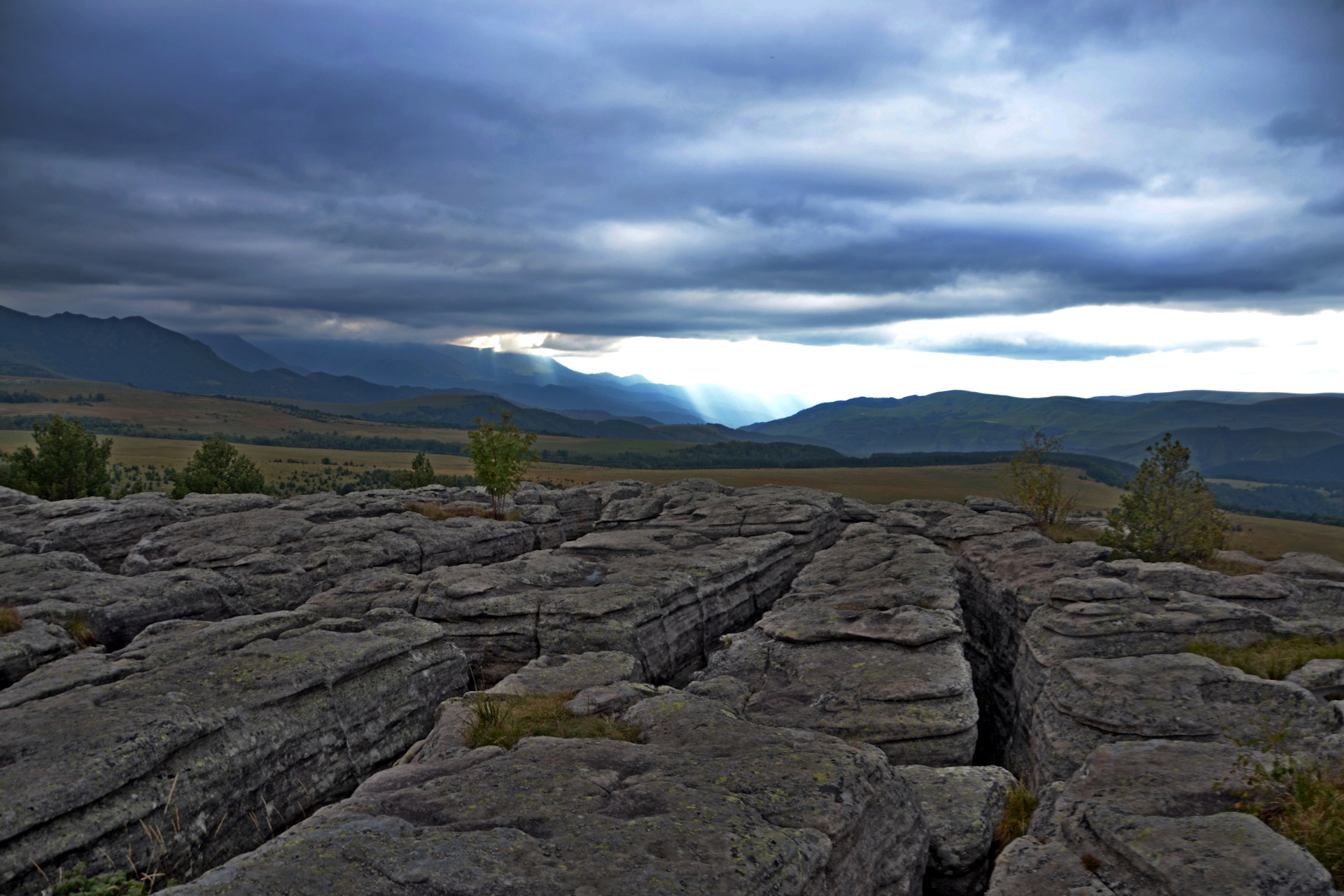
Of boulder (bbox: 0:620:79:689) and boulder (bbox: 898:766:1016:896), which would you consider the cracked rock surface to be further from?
boulder (bbox: 0:620:79:689)

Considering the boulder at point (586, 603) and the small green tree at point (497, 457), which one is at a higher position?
the small green tree at point (497, 457)

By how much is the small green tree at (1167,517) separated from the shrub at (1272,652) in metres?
16.4

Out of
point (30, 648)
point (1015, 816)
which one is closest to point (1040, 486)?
point (1015, 816)

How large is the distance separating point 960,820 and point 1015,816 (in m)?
1.69

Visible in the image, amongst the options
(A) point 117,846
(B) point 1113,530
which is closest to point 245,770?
(A) point 117,846

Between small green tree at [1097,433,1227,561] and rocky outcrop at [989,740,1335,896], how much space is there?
27.8m

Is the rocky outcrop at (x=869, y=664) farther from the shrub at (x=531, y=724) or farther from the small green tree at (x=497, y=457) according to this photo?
the small green tree at (x=497, y=457)

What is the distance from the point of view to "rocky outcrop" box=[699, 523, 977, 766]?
55.0 ft

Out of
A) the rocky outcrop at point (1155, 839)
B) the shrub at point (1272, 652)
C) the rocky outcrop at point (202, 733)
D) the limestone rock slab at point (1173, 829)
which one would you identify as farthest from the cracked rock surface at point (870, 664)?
the rocky outcrop at point (202, 733)

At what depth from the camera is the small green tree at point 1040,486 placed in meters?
52.7

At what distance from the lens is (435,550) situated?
35.2 meters

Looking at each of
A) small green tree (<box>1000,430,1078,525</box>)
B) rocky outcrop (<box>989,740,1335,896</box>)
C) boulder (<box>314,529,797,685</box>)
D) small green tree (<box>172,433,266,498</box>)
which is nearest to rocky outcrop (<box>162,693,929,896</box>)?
rocky outcrop (<box>989,740,1335,896</box>)

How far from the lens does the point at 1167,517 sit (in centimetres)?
3688

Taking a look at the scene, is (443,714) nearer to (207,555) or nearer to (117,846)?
(117,846)
